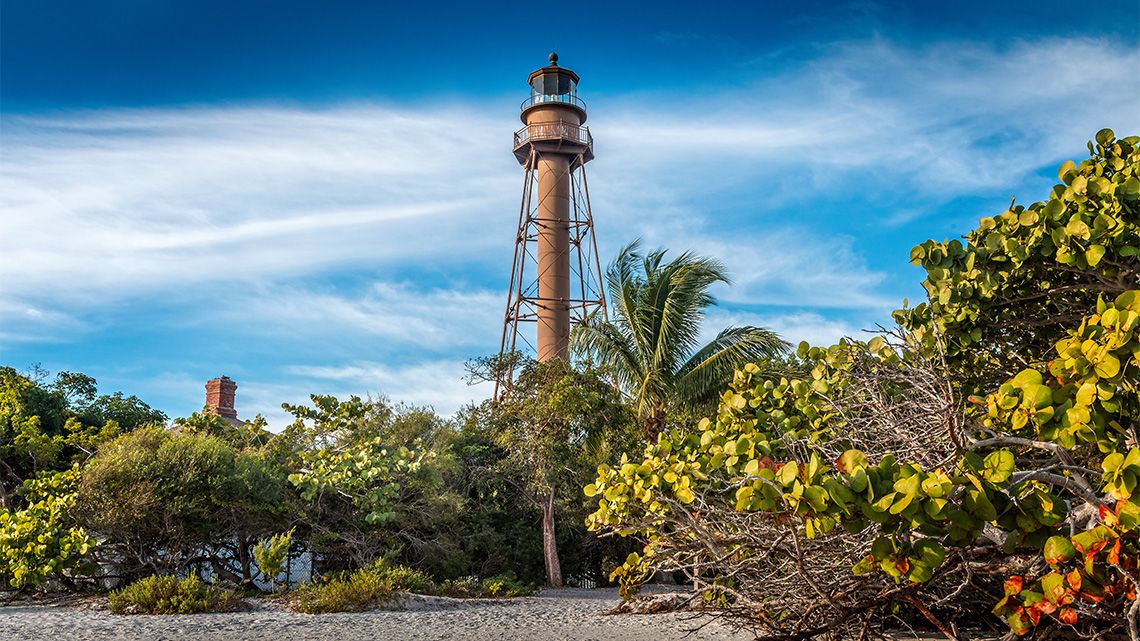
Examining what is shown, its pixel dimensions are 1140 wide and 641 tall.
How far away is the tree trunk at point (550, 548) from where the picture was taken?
1888 centimetres

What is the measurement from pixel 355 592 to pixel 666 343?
7613mm

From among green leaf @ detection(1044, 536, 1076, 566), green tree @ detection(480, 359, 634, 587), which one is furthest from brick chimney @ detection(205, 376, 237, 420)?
green leaf @ detection(1044, 536, 1076, 566)

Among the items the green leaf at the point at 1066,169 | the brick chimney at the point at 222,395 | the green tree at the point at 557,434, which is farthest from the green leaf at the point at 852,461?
the brick chimney at the point at 222,395

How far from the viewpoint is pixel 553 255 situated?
25219 mm

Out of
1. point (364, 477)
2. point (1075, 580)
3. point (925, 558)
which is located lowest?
point (1075, 580)

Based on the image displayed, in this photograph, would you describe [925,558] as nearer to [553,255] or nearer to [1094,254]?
[1094,254]

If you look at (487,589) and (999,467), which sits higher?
(999,467)

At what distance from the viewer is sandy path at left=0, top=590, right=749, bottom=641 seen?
9.18 metres

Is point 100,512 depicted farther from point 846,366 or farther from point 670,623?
point 846,366

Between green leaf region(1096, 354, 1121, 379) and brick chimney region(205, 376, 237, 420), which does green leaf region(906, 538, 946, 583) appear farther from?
brick chimney region(205, 376, 237, 420)

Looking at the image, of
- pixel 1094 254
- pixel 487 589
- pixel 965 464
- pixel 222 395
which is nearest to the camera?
pixel 965 464

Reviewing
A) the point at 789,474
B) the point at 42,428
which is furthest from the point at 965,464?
the point at 42,428

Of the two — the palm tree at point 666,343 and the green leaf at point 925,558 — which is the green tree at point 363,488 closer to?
the palm tree at point 666,343

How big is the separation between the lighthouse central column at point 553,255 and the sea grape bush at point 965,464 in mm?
17072
